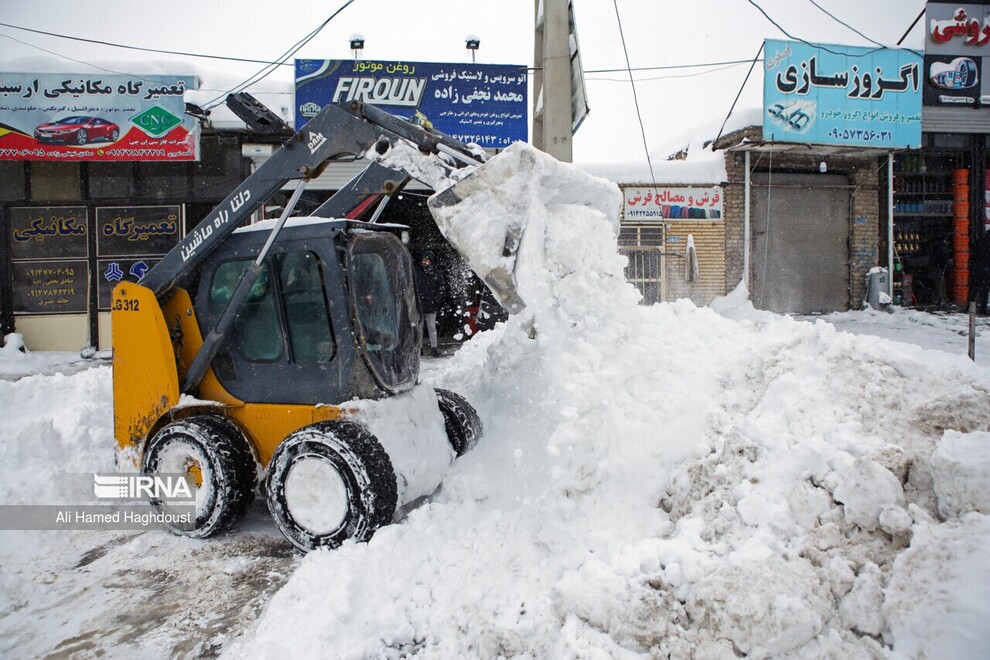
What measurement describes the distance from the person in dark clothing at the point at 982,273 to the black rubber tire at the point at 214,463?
1551 centimetres

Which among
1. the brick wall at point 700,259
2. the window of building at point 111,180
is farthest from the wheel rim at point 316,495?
the brick wall at point 700,259

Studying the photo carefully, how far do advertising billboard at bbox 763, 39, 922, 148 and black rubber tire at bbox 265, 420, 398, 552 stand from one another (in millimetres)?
12125

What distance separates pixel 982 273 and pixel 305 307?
15.2 meters

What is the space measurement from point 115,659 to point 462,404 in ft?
8.33

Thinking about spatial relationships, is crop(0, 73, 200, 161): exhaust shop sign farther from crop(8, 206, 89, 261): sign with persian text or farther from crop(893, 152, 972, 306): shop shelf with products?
crop(893, 152, 972, 306): shop shelf with products

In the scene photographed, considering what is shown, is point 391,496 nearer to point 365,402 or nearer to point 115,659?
point 365,402

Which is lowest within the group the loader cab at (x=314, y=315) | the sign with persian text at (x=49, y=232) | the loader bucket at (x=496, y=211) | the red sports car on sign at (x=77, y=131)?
the loader cab at (x=314, y=315)

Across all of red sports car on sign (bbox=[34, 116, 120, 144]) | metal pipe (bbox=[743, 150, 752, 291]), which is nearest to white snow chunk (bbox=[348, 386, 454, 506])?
red sports car on sign (bbox=[34, 116, 120, 144])

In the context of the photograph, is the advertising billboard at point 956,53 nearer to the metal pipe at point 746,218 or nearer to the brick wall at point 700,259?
the metal pipe at point 746,218

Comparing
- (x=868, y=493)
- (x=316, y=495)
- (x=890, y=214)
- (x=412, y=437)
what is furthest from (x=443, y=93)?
(x=890, y=214)

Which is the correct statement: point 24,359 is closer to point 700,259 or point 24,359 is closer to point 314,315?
point 314,315

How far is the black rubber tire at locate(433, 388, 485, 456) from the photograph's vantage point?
4344 millimetres

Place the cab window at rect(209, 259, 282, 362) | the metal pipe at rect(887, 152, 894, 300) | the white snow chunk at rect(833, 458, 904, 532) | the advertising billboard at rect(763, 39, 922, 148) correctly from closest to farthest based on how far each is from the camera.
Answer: the white snow chunk at rect(833, 458, 904, 532), the cab window at rect(209, 259, 282, 362), the advertising billboard at rect(763, 39, 922, 148), the metal pipe at rect(887, 152, 894, 300)

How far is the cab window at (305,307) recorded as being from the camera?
3.82 metres
